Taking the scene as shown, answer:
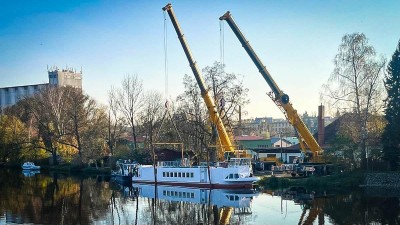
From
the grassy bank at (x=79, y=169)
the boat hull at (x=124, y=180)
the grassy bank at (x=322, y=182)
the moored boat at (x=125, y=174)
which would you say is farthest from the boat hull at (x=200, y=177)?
the grassy bank at (x=79, y=169)

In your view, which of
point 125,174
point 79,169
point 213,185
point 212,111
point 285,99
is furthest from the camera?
point 79,169

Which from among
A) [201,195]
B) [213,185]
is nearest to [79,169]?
[213,185]

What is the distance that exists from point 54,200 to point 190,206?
13910 millimetres

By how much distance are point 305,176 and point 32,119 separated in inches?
2496

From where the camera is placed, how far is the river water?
102 ft

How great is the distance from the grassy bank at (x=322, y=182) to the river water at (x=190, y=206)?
1.45 metres

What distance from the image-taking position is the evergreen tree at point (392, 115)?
44.9 meters

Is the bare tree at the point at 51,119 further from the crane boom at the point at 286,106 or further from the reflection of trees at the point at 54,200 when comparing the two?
the crane boom at the point at 286,106

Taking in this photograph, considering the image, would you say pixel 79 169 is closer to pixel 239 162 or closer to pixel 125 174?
pixel 125 174

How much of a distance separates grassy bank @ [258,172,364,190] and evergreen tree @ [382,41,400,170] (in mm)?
3529

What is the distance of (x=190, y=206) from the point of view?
37719 mm

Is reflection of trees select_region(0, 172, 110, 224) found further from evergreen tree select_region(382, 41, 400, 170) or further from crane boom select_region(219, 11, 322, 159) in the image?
evergreen tree select_region(382, 41, 400, 170)

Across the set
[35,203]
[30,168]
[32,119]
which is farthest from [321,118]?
[32,119]

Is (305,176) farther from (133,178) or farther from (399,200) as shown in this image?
(133,178)
